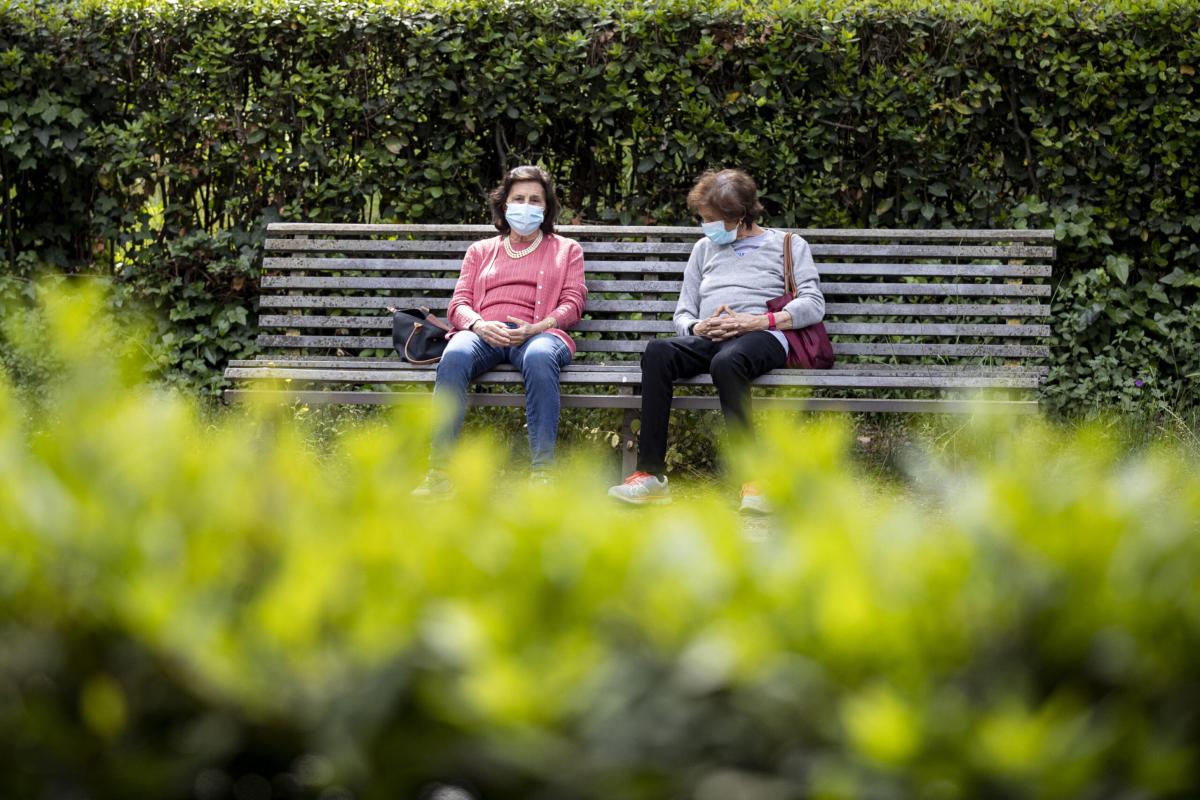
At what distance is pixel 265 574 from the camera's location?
1.29 metres

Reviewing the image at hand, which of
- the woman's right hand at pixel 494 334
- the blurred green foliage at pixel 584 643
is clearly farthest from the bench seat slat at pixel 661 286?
the blurred green foliage at pixel 584 643

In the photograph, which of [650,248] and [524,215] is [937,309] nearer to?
[650,248]

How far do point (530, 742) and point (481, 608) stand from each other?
132 mm

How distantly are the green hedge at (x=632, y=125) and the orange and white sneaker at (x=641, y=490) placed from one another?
1.81m

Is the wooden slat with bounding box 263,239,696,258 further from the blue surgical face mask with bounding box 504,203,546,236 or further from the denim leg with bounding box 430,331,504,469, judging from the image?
the denim leg with bounding box 430,331,504,469

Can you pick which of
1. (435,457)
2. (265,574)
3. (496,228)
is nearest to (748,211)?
(496,228)

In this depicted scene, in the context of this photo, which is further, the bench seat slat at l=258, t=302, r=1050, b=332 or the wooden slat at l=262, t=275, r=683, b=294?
the wooden slat at l=262, t=275, r=683, b=294

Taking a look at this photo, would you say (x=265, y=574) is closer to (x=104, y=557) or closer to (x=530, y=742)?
(x=104, y=557)

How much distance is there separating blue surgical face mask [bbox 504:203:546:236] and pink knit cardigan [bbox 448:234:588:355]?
11cm

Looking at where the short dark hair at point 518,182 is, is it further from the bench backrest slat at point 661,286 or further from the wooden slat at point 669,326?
the wooden slat at point 669,326

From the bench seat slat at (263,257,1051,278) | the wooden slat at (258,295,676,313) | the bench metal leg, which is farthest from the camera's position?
the wooden slat at (258,295,676,313)

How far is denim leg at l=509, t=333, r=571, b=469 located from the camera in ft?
18.0

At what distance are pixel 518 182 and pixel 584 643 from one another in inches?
201

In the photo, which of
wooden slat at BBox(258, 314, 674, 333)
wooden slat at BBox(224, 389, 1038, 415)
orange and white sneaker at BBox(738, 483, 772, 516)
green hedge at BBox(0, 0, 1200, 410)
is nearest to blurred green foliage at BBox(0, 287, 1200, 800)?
orange and white sneaker at BBox(738, 483, 772, 516)
